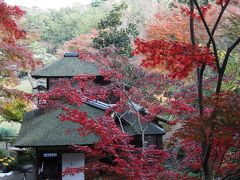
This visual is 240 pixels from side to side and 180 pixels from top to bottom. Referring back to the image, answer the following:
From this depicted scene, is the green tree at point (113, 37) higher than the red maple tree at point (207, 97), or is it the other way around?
the green tree at point (113, 37)

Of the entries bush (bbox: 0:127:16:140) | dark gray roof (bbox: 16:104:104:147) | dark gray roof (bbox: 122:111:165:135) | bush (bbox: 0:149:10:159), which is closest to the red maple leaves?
dark gray roof (bbox: 16:104:104:147)

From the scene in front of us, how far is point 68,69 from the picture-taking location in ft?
44.8

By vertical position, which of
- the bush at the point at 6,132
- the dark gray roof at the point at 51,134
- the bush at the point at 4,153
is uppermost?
the dark gray roof at the point at 51,134

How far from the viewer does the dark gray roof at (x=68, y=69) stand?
43.8 ft

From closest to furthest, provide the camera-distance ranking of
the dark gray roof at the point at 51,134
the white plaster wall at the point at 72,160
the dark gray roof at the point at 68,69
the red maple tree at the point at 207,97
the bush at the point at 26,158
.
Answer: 1. the red maple tree at the point at 207,97
2. the dark gray roof at the point at 51,134
3. the white plaster wall at the point at 72,160
4. the dark gray roof at the point at 68,69
5. the bush at the point at 26,158

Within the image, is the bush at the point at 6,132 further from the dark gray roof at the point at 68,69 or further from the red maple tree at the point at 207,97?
the red maple tree at the point at 207,97

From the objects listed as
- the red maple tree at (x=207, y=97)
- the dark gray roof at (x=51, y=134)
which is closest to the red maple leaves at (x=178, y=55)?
the red maple tree at (x=207, y=97)

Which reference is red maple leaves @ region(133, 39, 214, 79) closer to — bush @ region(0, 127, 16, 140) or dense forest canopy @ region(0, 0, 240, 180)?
dense forest canopy @ region(0, 0, 240, 180)

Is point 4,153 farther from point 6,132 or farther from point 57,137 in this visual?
point 57,137

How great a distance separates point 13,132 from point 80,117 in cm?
1333

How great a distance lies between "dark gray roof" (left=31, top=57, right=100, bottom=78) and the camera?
525 inches

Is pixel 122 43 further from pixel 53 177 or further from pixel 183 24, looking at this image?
pixel 53 177

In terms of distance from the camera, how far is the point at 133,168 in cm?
607

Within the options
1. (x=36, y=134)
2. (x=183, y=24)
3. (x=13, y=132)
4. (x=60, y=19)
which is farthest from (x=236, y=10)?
(x=60, y=19)
